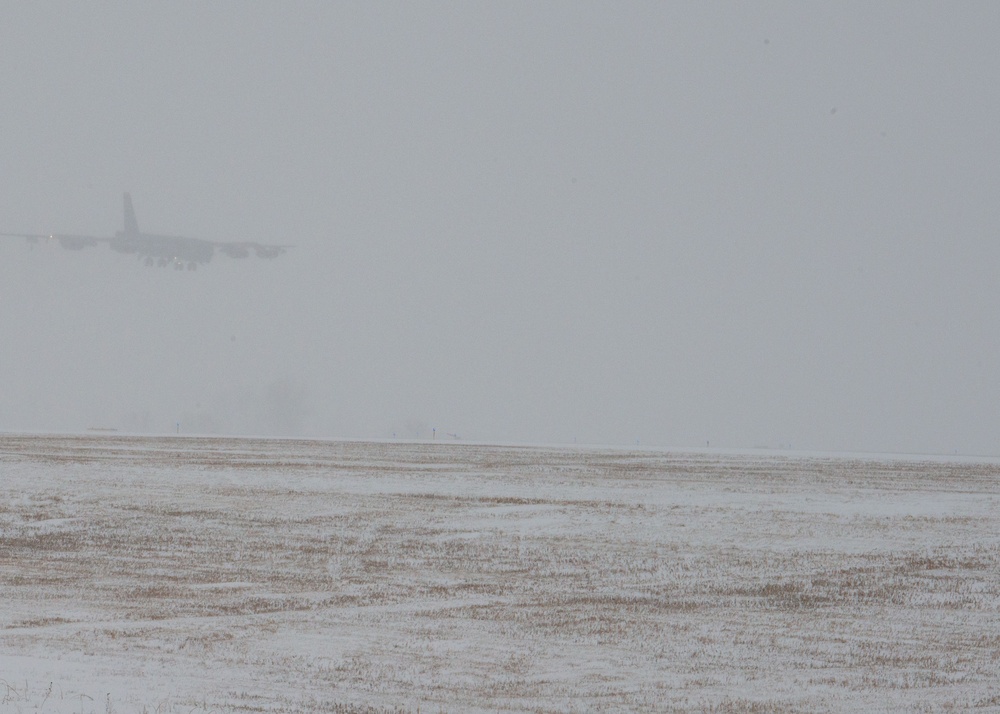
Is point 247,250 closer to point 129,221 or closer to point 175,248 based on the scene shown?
point 175,248

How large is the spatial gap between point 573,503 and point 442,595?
1174 cm

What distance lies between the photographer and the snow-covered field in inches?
558

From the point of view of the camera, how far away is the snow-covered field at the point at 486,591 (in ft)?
46.5

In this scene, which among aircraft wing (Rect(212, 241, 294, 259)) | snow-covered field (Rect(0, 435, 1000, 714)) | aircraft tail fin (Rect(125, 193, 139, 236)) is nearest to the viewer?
snow-covered field (Rect(0, 435, 1000, 714))

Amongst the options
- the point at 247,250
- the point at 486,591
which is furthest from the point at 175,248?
the point at 486,591

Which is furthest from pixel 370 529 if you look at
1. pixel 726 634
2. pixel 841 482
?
pixel 841 482

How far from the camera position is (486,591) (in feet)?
66.2

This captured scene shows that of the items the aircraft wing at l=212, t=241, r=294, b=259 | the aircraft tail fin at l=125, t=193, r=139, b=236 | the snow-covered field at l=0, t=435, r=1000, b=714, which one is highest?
the aircraft tail fin at l=125, t=193, r=139, b=236

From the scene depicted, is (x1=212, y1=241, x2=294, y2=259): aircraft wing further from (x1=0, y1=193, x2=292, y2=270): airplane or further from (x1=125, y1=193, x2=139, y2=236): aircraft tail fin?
(x1=125, y1=193, x2=139, y2=236): aircraft tail fin

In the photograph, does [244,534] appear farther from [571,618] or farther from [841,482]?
[841,482]

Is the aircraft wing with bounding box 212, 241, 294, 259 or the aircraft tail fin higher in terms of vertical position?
the aircraft tail fin

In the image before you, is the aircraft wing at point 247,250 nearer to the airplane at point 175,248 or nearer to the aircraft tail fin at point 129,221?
the airplane at point 175,248

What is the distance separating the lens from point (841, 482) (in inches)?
1502

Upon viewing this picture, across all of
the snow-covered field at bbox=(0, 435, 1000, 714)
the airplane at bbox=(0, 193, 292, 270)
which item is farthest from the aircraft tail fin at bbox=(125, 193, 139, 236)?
the snow-covered field at bbox=(0, 435, 1000, 714)
